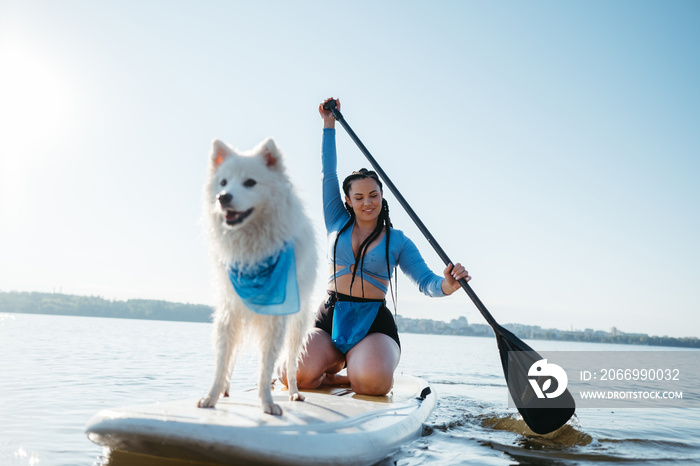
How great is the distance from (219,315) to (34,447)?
1.73 metres

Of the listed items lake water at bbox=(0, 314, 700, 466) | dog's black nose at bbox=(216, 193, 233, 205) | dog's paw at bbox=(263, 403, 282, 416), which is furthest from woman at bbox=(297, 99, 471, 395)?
dog's black nose at bbox=(216, 193, 233, 205)

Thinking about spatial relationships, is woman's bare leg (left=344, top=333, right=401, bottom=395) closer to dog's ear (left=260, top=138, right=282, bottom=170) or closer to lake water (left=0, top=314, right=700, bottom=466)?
lake water (left=0, top=314, right=700, bottom=466)

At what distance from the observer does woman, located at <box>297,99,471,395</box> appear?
4.50 meters

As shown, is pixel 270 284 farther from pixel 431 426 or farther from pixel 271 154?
pixel 431 426

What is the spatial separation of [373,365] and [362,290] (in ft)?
2.36

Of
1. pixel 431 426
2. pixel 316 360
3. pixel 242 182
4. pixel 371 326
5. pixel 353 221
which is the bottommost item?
pixel 431 426

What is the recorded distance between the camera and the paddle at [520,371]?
14.5 feet

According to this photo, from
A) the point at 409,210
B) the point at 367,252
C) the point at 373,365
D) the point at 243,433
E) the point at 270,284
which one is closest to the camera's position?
the point at 243,433

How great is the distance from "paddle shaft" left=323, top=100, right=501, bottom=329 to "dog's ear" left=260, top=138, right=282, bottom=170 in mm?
2292

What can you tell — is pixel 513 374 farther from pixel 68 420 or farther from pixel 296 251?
pixel 68 420

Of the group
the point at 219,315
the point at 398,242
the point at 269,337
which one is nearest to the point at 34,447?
the point at 219,315

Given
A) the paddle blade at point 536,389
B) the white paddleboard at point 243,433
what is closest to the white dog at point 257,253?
the white paddleboard at point 243,433

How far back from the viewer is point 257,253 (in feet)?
9.61

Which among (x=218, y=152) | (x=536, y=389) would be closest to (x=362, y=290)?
(x=536, y=389)
